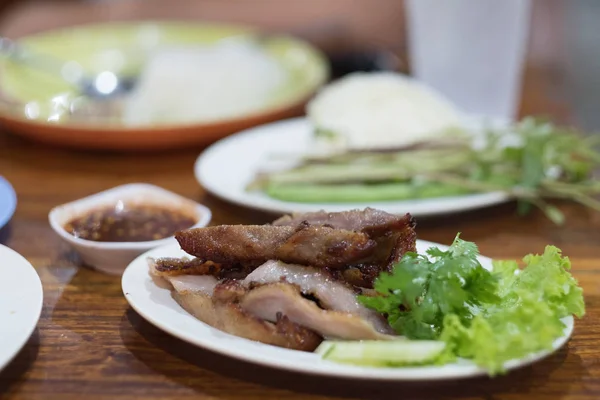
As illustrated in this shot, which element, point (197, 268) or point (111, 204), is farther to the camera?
point (111, 204)

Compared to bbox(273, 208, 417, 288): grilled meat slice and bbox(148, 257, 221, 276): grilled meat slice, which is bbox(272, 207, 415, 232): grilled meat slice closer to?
bbox(273, 208, 417, 288): grilled meat slice

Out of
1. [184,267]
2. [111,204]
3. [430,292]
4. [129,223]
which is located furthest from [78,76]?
[430,292]

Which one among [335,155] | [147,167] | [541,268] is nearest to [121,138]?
[147,167]

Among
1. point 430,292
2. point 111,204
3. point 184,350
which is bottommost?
point 184,350

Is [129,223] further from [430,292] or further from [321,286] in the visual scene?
[430,292]

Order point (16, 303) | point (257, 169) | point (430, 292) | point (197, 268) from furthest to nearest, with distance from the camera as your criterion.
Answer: point (257, 169), point (197, 268), point (16, 303), point (430, 292)

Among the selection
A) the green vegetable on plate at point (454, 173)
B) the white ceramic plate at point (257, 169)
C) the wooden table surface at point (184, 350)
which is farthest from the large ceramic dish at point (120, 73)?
the green vegetable on plate at point (454, 173)
